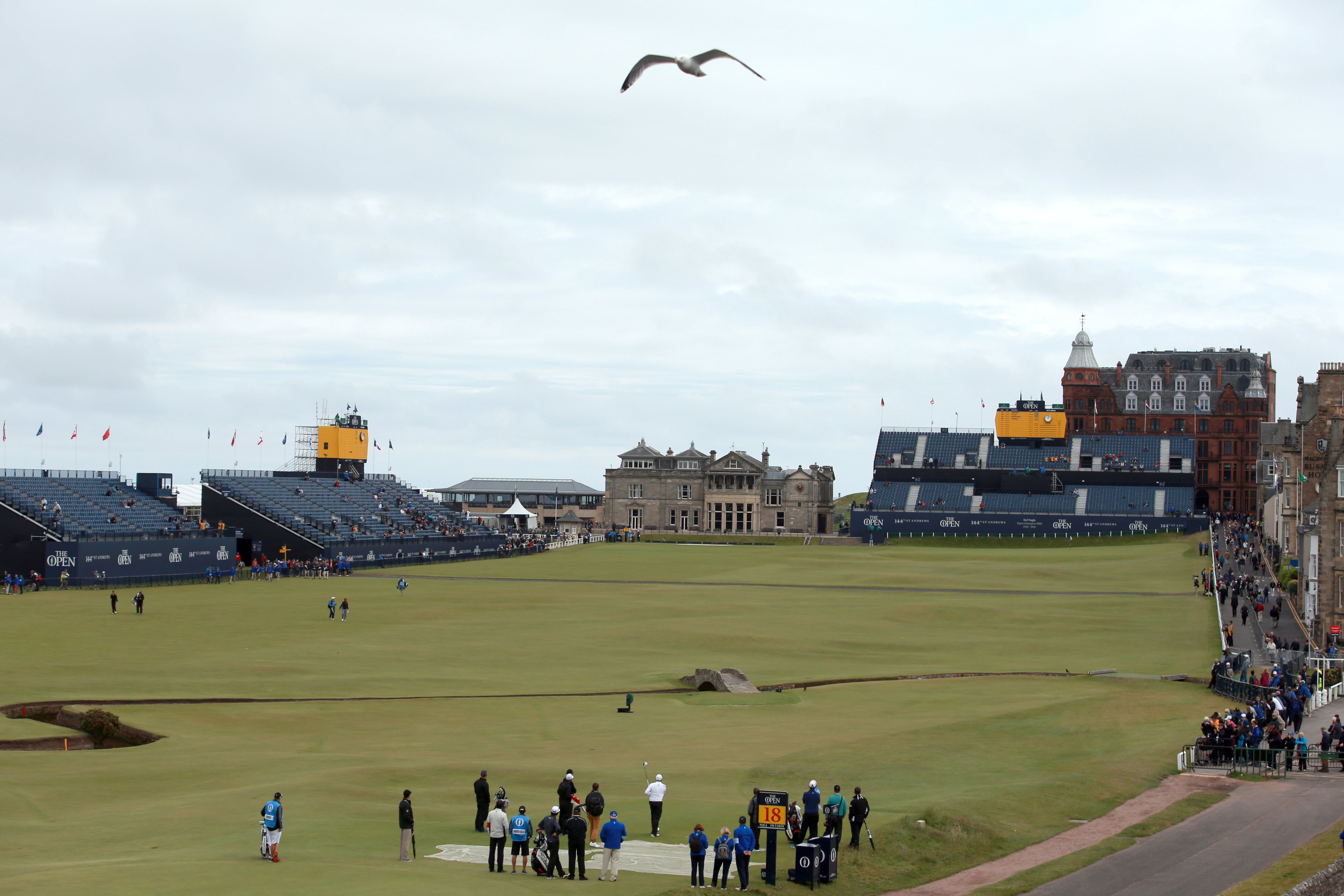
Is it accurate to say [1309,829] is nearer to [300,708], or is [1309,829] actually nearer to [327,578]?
[300,708]

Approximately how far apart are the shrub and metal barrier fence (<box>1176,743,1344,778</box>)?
26.8 m

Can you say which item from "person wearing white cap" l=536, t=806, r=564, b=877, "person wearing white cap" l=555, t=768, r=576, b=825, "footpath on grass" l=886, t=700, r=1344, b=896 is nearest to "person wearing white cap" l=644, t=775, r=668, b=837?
"person wearing white cap" l=555, t=768, r=576, b=825

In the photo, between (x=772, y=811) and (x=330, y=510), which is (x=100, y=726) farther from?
(x=330, y=510)

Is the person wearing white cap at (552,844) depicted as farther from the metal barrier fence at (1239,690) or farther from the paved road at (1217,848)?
the metal barrier fence at (1239,690)

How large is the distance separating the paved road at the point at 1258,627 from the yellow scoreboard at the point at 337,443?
83.5m

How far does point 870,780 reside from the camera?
1161 inches

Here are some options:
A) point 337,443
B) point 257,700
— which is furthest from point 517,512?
point 257,700

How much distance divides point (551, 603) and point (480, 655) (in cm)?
1975

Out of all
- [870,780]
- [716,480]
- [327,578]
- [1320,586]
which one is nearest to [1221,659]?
[1320,586]

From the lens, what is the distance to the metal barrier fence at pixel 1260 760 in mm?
30391

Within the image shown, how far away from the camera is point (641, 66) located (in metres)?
17.3

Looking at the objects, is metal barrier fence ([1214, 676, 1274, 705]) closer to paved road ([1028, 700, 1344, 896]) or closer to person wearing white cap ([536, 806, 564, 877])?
paved road ([1028, 700, 1344, 896])

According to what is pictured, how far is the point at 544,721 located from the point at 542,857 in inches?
634

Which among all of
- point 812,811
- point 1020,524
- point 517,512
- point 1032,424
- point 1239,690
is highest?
point 1032,424
